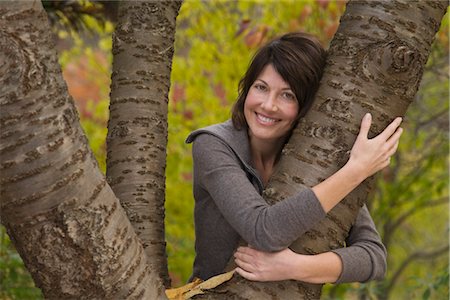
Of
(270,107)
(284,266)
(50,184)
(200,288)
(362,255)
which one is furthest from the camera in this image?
(270,107)

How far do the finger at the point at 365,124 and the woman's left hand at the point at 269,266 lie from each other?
398 mm

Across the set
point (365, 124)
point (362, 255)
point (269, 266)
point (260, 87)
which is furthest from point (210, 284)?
point (260, 87)

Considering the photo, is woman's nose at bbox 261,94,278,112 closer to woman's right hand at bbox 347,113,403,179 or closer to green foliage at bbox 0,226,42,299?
woman's right hand at bbox 347,113,403,179

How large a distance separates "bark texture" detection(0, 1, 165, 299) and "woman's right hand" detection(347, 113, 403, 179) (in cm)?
70

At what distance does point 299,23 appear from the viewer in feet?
17.8

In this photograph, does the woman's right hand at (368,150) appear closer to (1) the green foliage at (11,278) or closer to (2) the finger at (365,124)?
(2) the finger at (365,124)

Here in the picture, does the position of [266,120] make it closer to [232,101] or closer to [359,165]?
[359,165]

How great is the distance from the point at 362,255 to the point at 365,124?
0.47m

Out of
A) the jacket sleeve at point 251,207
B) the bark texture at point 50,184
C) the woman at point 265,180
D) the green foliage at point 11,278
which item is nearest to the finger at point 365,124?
the woman at point 265,180

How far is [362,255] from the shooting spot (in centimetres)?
210

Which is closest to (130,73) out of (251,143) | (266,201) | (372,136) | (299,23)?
(251,143)

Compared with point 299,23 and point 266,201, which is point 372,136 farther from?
point 299,23

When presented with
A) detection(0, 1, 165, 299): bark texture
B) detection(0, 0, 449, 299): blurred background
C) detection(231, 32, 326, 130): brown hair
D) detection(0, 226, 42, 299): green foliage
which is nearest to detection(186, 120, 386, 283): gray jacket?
detection(231, 32, 326, 130): brown hair

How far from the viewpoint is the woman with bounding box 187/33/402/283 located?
1.83 metres
